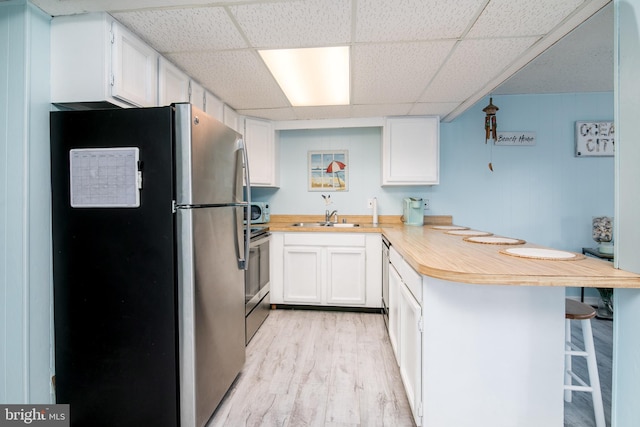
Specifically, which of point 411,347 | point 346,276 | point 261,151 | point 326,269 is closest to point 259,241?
point 326,269

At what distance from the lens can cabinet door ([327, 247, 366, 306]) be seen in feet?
9.52

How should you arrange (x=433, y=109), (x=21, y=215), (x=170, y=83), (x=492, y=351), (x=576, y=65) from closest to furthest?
(x=492, y=351)
(x=21, y=215)
(x=170, y=83)
(x=576, y=65)
(x=433, y=109)

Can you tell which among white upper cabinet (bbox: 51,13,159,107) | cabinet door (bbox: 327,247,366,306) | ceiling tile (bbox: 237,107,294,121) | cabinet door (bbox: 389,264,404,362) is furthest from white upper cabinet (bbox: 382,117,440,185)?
white upper cabinet (bbox: 51,13,159,107)

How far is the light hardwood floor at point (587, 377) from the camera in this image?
149 cm

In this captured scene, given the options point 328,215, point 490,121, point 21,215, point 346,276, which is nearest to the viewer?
point 21,215

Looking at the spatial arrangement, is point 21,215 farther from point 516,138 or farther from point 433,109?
point 516,138

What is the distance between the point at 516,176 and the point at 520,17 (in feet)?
7.11

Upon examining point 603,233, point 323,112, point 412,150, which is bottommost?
point 603,233

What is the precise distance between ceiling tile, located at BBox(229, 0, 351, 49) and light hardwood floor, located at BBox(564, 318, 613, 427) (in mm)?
2373

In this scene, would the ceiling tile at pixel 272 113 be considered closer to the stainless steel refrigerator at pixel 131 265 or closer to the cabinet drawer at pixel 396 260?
the stainless steel refrigerator at pixel 131 265

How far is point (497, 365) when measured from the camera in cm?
120

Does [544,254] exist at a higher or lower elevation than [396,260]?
higher

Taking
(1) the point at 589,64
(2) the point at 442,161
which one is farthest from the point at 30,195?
(1) the point at 589,64

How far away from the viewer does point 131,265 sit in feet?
4.25
